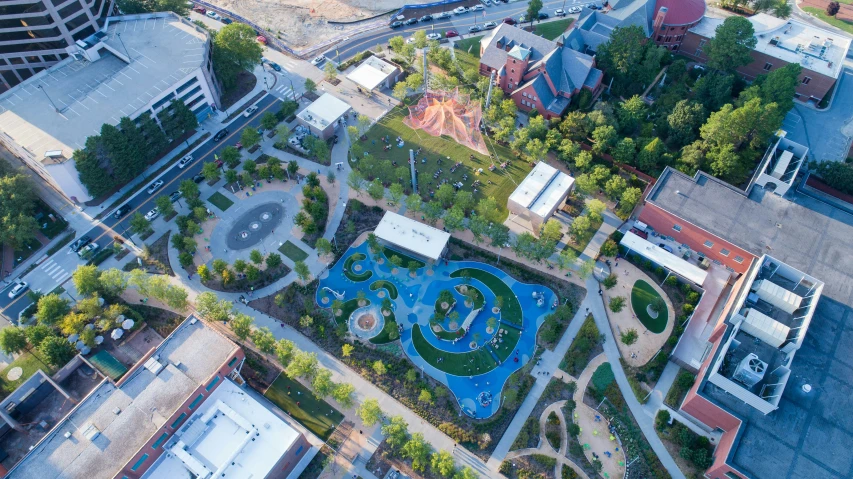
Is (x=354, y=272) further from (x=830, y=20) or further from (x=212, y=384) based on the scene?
(x=830, y=20)

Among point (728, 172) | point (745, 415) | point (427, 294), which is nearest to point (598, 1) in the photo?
point (728, 172)

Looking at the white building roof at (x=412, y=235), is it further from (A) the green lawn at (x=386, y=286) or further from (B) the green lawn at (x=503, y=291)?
(A) the green lawn at (x=386, y=286)

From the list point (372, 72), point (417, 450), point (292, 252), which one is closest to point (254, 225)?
point (292, 252)

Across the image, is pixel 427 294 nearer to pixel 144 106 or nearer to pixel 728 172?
pixel 728 172

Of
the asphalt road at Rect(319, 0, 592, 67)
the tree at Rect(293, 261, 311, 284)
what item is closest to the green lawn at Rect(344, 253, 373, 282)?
the tree at Rect(293, 261, 311, 284)

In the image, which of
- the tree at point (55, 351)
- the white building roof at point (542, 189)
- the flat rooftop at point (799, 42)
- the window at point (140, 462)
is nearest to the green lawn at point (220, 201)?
the tree at point (55, 351)

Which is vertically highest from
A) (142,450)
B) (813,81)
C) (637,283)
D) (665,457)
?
(813,81)

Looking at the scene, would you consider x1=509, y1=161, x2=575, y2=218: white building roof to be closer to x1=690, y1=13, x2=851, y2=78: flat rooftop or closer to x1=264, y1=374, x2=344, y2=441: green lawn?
x1=264, y1=374, x2=344, y2=441: green lawn
